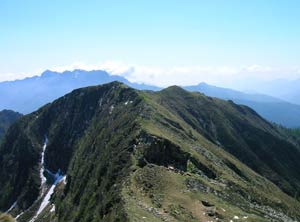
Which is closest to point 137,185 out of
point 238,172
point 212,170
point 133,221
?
point 133,221

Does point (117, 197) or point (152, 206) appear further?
point (117, 197)

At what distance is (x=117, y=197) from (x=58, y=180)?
12794 cm

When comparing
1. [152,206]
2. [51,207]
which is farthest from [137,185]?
[51,207]

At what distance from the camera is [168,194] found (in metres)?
60.5

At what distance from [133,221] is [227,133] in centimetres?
15648

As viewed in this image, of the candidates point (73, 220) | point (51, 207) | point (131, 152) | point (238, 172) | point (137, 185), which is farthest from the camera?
point (51, 207)

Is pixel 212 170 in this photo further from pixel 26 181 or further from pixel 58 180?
pixel 26 181

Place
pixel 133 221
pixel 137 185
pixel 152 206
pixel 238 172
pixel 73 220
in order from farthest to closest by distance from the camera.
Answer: pixel 238 172, pixel 73 220, pixel 137 185, pixel 152 206, pixel 133 221

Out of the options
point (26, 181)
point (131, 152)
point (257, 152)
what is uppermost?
point (131, 152)

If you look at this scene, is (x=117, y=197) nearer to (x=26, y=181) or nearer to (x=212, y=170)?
(x=212, y=170)

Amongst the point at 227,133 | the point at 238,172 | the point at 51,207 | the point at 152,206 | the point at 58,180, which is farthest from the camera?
the point at 227,133

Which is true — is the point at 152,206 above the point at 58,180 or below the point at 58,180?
above

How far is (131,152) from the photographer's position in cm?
8638

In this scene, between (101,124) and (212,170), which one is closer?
(212,170)
